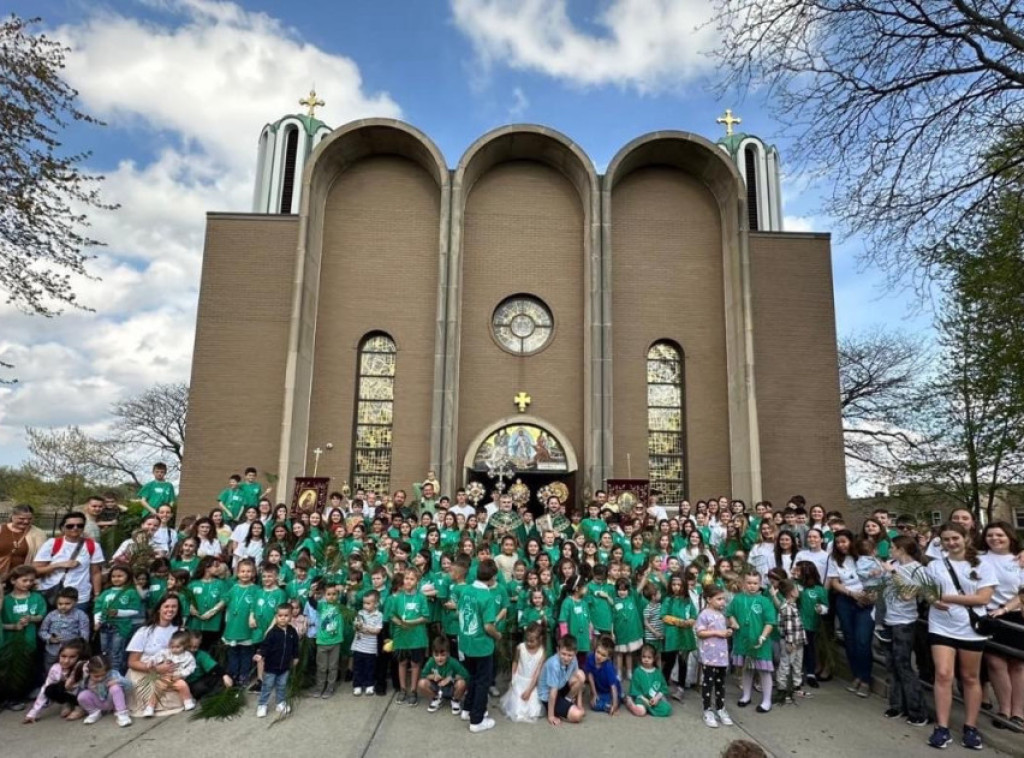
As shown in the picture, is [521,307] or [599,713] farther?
[521,307]

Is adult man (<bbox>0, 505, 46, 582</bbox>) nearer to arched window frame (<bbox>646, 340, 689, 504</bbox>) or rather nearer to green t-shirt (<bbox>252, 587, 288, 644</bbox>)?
green t-shirt (<bbox>252, 587, 288, 644</bbox>)

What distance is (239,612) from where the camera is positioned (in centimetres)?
656

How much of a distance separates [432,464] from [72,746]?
35.5 ft

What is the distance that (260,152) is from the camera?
1362 inches

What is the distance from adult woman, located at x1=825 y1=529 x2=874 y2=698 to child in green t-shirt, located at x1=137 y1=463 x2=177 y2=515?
9045mm

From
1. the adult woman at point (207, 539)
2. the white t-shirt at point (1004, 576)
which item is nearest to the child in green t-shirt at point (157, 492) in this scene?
the adult woman at point (207, 539)

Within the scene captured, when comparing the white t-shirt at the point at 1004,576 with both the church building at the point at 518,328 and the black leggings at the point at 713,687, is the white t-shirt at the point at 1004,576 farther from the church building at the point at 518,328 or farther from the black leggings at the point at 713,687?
the church building at the point at 518,328

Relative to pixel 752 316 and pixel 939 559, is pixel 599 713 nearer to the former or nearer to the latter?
pixel 939 559

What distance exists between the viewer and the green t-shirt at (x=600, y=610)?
21.8ft

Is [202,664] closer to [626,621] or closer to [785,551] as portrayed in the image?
[626,621]

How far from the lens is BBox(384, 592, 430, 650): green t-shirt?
252 inches

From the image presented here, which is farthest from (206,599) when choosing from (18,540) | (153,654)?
(18,540)

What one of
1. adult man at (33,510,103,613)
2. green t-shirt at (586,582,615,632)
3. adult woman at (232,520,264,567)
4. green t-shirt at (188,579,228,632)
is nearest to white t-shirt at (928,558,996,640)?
green t-shirt at (586,582,615,632)

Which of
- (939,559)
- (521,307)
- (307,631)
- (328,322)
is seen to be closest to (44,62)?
(328,322)
